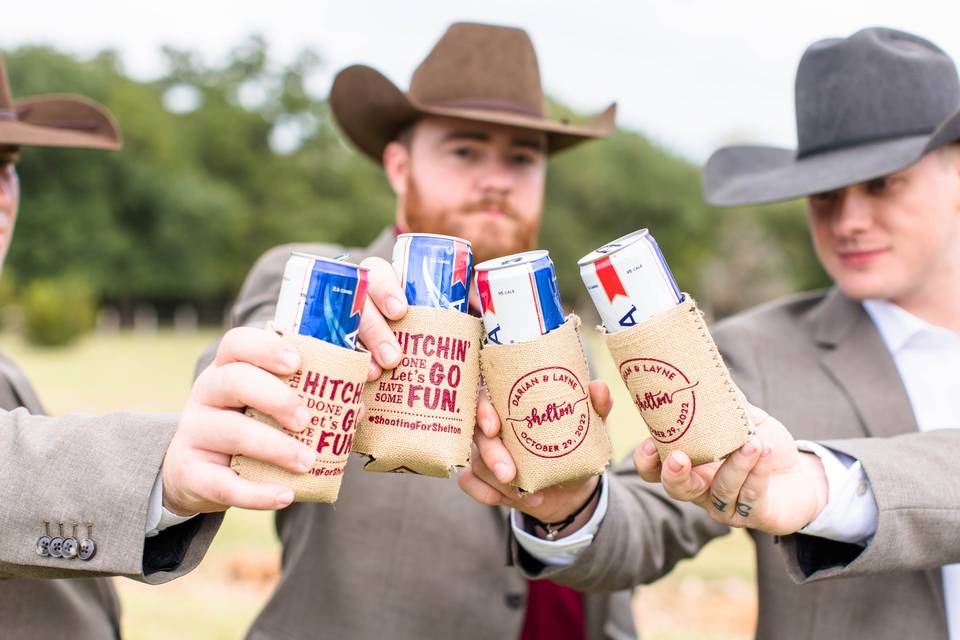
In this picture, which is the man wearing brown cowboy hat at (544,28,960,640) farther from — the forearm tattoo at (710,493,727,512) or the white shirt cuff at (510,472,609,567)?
the forearm tattoo at (710,493,727,512)

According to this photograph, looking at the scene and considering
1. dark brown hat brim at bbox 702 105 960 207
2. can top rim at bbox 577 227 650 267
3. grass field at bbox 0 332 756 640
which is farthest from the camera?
grass field at bbox 0 332 756 640

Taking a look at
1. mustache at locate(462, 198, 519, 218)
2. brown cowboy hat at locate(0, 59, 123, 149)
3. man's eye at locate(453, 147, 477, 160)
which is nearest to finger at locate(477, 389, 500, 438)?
mustache at locate(462, 198, 519, 218)

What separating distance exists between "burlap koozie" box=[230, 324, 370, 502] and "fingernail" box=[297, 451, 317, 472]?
0.03 m

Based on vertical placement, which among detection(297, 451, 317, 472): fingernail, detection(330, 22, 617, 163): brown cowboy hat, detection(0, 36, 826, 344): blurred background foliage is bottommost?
detection(0, 36, 826, 344): blurred background foliage

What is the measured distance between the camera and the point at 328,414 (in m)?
1.58

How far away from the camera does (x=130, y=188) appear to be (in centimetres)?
4034

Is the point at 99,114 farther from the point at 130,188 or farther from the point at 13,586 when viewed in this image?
the point at 130,188

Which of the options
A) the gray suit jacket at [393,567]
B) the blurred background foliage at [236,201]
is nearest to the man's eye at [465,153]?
the gray suit jacket at [393,567]

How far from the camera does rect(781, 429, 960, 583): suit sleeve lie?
2023 millimetres

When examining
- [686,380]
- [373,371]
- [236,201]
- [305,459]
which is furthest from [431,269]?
[236,201]

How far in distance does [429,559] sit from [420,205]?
4.83ft

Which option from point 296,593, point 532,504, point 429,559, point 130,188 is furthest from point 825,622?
point 130,188

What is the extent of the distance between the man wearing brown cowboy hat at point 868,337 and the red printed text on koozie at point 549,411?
0.58m

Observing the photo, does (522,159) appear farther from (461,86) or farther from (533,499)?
(533,499)
